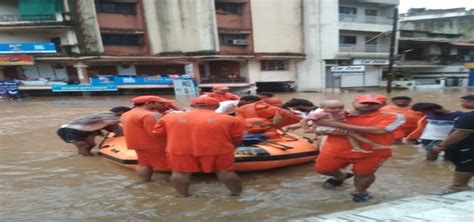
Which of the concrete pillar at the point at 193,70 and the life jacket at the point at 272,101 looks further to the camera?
the concrete pillar at the point at 193,70

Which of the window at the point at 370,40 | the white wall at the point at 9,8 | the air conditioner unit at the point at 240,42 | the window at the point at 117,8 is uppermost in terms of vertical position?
the white wall at the point at 9,8

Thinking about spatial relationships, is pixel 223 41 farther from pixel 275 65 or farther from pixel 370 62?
pixel 370 62

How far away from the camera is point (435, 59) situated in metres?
38.6

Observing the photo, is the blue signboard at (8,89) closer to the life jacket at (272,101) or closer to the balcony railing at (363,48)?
the life jacket at (272,101)

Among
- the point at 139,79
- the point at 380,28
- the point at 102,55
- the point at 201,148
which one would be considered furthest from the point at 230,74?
the point at 201,148

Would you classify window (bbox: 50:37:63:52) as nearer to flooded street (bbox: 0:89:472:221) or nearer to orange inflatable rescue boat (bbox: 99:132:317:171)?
flooded street (bbox: 0:89:472:221)

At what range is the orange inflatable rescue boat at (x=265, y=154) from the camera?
19.9 ft

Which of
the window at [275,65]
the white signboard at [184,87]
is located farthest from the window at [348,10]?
the white signboard at [184,87]

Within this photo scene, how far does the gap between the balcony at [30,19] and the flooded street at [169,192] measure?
2188cm

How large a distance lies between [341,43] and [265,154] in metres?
28.4

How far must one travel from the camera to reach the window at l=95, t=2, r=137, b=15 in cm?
2962

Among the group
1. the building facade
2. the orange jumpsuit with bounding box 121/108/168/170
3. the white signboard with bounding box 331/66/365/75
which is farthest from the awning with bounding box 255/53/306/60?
the orange jumpsuit with bounding box 121/108/168/170

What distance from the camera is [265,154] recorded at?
6148 mm

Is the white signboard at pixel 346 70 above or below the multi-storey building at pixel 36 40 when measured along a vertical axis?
below
